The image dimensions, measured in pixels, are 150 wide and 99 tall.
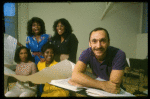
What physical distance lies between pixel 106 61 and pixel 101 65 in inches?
1.5

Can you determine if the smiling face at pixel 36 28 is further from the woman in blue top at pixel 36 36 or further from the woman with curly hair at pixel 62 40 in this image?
the woman with curly hair at pixel 62 40

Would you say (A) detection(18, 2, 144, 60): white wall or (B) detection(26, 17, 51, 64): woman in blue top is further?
(A) detection(18, 2, 144, 60): white wall

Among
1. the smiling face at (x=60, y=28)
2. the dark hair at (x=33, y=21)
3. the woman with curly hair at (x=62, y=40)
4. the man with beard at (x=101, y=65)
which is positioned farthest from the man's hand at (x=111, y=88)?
the dark hair at (x=33, y=21)

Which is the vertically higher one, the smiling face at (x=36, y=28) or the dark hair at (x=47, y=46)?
the smiling face at (x=36, y=28)

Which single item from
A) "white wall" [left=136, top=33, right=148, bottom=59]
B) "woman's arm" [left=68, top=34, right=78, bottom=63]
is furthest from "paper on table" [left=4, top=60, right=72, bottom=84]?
"white wall" [left=136, top=33, right=148, bottom=59]

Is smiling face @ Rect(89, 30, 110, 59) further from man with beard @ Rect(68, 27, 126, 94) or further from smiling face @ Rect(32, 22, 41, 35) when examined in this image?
smiling face @ Rect(32, 22, 41, 35)

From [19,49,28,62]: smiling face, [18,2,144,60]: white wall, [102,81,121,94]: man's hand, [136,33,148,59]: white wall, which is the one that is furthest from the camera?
[136,33,148,59]: white wall

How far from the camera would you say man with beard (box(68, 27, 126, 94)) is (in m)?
0.36

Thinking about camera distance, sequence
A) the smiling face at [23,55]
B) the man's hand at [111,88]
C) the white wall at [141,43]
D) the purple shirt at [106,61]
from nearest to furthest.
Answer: the man's hand at [111,88] → the purple shirt at [106,61] → the smiling face at [23,55] → the white wall at [141,43]

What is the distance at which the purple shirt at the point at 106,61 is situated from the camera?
0.46 metres

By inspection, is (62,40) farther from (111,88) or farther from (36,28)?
(111,88)

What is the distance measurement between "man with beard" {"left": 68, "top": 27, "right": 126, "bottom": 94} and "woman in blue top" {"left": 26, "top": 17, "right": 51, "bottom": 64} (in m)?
0.36

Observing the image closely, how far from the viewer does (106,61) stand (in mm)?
488

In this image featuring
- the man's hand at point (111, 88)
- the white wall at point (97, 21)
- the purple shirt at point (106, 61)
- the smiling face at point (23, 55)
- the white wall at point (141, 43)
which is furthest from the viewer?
the white wall at point (141, 43)
